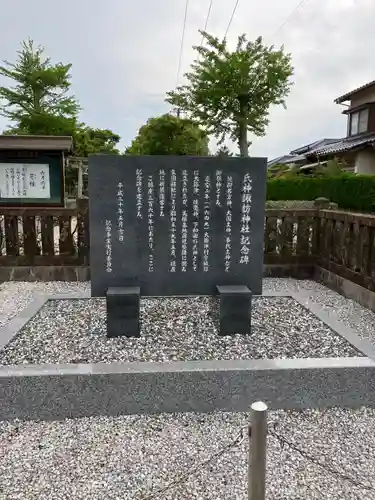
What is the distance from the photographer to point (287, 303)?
402 cm

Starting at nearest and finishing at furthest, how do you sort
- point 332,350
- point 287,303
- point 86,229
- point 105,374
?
point 105,374, point 332,350, point 287,303, point 86,229

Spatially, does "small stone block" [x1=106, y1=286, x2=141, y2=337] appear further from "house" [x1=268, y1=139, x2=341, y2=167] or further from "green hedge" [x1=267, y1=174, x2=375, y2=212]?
"house" [x1=268, y1=139, x2=341, y2=167]

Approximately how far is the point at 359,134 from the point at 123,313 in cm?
1791

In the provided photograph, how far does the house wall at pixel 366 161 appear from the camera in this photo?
16.1 meters

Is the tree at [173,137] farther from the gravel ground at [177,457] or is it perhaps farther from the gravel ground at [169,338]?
the gravel ground at [177,457]

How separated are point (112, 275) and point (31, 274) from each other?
9.93 ft

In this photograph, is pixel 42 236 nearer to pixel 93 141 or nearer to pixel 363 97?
pixel 363 97

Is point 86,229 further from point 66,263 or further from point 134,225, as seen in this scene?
point 134,225

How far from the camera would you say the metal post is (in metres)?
1.42

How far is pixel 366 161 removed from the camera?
16.2 metres

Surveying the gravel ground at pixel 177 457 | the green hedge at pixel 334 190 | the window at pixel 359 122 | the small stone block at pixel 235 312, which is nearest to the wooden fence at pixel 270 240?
the small stone block at pixel 235 312

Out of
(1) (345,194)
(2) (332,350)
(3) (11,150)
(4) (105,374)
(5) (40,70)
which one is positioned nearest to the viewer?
(4) (105,374)

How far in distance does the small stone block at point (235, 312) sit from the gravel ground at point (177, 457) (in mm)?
795

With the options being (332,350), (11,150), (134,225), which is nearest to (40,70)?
(11,150)
